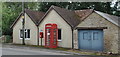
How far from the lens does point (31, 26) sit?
23750 millimetres

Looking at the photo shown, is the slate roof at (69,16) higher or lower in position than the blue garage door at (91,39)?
higher

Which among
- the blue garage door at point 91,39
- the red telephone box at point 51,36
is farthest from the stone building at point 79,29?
the red telephone box at point 51,36

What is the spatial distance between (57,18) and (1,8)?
14507 millimetres

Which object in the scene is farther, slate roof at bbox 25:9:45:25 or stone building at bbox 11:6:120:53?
slate roof at bbox 25:9:45:25

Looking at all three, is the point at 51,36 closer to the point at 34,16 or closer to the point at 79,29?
the point at 79,29

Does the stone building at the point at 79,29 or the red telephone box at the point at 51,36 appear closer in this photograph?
the stone building at the point at 79,29

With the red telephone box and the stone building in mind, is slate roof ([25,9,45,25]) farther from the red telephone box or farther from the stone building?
the red telephone box

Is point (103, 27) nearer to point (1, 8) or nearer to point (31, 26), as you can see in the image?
point (31, 26)

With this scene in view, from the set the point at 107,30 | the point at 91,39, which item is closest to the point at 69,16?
the point at 91,39

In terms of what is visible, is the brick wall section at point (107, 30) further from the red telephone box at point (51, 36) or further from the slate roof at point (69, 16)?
the red telephone box at point (51, 36)

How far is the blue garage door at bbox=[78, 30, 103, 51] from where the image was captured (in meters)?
17.8

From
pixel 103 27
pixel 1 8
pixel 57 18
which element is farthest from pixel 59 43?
pixel 1 8

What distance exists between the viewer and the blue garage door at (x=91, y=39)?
17.8 m

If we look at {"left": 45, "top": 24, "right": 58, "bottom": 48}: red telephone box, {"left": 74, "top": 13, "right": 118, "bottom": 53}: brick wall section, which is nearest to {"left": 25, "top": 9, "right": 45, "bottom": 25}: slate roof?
{"left": 45, "top": 24, "right": 58, "bottom": 48}: red telephone box
